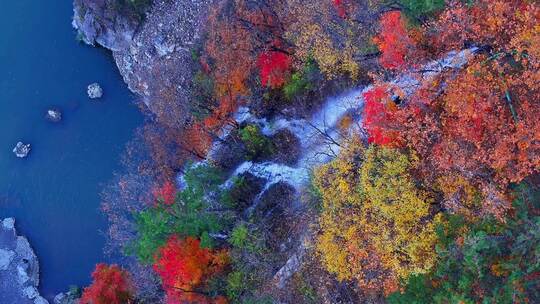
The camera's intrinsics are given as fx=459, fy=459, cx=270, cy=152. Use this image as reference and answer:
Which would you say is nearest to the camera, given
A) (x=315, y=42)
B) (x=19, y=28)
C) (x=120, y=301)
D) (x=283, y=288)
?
(x=283, y=288)

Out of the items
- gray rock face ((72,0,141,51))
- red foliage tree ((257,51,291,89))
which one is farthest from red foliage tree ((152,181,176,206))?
gray rock face ((72,0,141,51))

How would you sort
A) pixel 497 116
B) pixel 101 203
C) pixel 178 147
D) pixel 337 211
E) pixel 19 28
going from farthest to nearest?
1. pixel 19 28
2. pixel 101 203
3. pixel 178 147
4. pixel 337 211
5. pixel 497 116

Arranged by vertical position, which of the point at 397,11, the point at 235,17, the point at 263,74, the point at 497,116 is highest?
the point at 235,17

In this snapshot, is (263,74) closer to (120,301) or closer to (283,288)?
(283,288)

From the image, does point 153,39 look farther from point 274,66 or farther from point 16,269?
point 16,269

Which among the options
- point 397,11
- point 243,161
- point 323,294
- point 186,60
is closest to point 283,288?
point 323,294

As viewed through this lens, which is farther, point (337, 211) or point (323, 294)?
point (323, 294)
